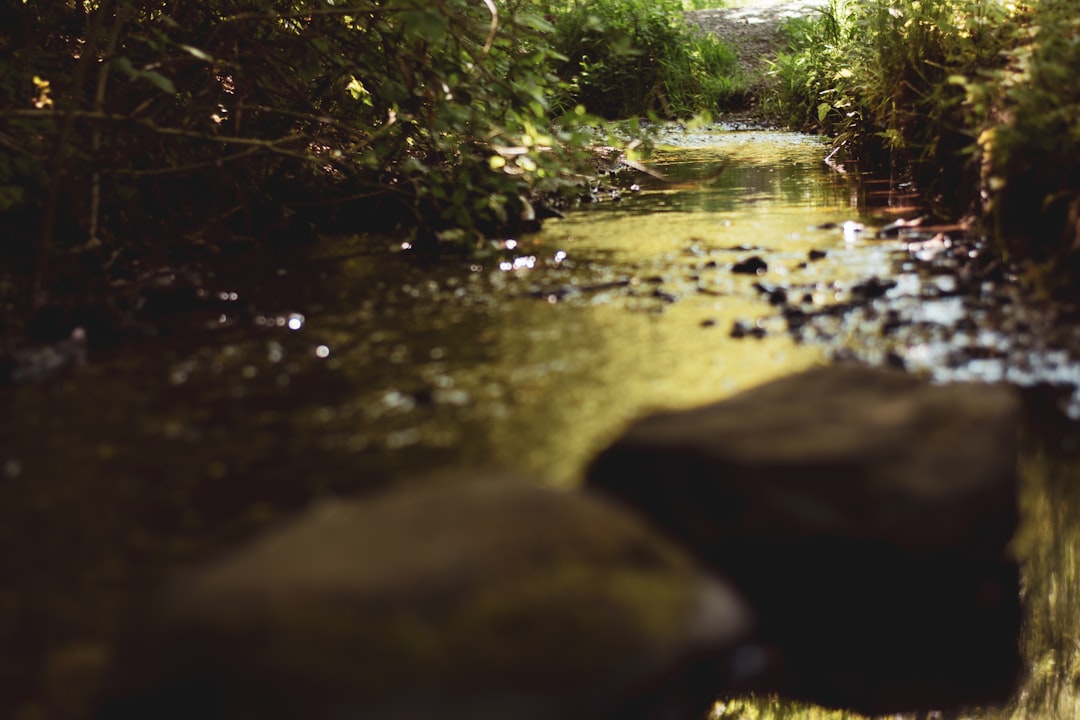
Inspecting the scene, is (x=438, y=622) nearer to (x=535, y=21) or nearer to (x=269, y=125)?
(x=535, y=21)

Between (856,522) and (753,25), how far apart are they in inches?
567

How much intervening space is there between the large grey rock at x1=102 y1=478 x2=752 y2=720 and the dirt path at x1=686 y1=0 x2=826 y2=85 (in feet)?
41.5

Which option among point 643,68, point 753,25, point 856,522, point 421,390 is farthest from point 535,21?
point 753,25

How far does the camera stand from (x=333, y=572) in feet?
4.35

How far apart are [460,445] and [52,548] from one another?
81cm

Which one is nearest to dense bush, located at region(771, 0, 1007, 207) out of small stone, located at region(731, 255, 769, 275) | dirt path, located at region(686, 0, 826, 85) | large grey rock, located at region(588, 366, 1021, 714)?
small stone, located at region(731, 255, 769, 275)

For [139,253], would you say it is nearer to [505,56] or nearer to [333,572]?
[505,56]

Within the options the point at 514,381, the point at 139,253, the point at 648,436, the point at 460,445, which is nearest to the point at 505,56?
the point at 139,253

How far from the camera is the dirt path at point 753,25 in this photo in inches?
555

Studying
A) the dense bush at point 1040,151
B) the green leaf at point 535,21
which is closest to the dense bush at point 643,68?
the green leaf at point 535,21

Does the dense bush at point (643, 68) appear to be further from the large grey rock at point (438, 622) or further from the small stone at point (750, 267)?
the large grey rock at point (438, 622)

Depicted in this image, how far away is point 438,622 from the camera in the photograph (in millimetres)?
1271

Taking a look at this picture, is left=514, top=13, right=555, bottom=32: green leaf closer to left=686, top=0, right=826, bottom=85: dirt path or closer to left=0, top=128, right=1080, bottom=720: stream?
left=0, top=128, right=1080, bottom=720: stream

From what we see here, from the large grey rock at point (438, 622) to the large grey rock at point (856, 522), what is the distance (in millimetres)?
211
